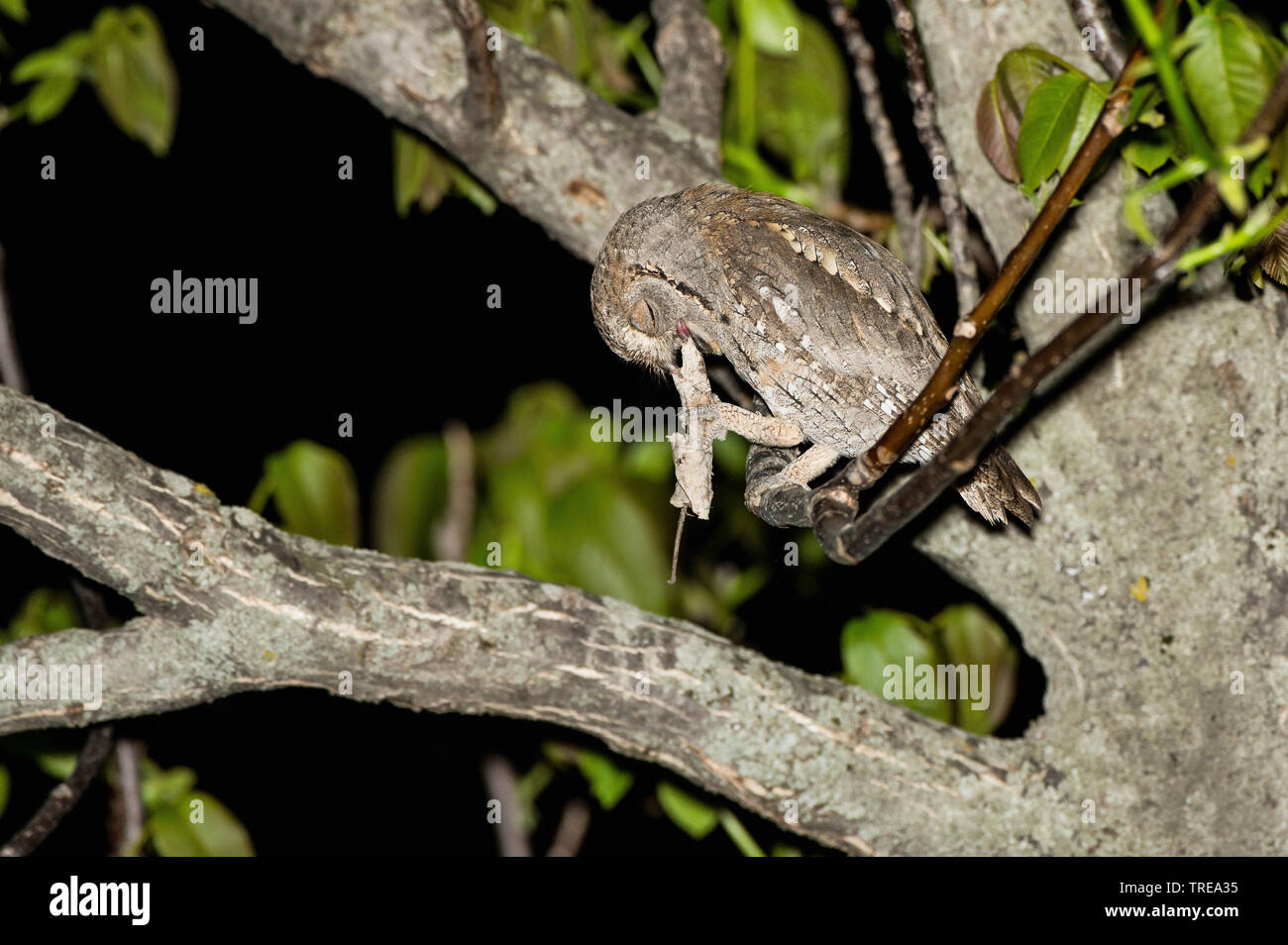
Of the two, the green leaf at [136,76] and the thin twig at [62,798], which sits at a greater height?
the green leaf at [136,76]

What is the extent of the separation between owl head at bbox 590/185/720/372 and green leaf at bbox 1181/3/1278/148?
0.71 meters

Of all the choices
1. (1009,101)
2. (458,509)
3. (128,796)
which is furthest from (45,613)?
(1009,101)

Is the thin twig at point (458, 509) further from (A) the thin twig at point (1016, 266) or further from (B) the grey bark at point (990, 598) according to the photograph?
(A) the thin twig at point (1016, 266)

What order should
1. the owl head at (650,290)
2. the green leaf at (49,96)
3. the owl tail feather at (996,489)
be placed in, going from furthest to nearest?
the green leaf at (49,96), the owl head at (650,290), the owl tail feather at (996,489)

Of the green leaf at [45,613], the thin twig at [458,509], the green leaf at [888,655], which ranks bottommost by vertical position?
the green leaf at [888,655]

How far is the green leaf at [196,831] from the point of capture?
1988 mm

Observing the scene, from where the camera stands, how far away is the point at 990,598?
5.98ft

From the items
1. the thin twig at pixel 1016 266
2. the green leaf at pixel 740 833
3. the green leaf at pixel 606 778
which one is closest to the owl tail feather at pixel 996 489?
the thin twig at pixel 1016 266

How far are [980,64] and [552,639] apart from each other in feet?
3.84

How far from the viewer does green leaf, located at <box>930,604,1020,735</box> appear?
211cm

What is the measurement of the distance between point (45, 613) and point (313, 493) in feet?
3.07

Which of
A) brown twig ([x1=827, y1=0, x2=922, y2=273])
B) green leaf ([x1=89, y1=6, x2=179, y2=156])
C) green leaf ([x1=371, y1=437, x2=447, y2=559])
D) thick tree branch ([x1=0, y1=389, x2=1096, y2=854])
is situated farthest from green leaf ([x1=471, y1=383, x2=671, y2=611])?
green leaf ([x1=89, y1=6, x2=179, y2=156])

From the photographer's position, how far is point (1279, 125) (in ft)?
3.19

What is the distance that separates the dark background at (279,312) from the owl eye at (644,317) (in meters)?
A: 1.72
